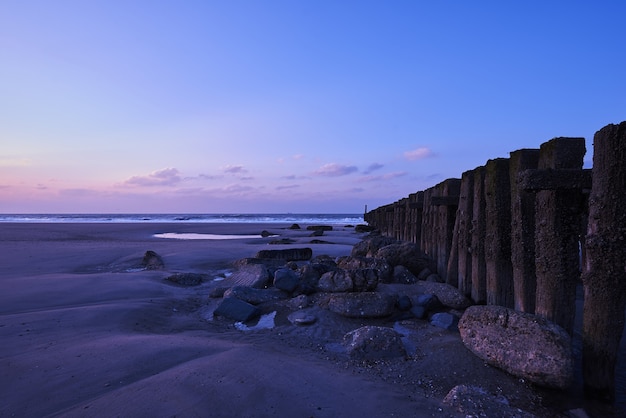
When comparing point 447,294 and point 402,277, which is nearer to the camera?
point 447,294

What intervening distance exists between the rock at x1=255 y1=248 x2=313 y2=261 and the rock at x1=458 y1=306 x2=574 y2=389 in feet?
20.7

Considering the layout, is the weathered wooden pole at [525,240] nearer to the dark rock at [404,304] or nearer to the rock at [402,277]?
the dark rock at [404,304]

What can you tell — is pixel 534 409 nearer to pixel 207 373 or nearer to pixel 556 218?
pixel 556 218

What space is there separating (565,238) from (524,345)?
99 cm

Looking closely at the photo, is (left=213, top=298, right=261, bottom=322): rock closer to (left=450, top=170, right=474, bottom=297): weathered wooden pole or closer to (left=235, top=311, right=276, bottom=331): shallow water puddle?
(left=235, top=311, right=276, bottom=331): shallow water puddle

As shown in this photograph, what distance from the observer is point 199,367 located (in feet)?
9.81

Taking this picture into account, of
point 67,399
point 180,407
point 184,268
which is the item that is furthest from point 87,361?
point 184,268

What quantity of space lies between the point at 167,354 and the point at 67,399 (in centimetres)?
83

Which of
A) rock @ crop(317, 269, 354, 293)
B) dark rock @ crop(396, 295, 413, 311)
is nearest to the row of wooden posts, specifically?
dark rock @ crop(396, 295, 413, 311)

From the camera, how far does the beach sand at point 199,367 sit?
2.54 meters

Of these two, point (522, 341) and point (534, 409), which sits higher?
point (522, 341)

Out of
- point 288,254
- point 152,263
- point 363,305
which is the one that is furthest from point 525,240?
point 152,263

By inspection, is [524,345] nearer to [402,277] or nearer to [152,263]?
[402,277]

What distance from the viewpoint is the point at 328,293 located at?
5.50 meters
